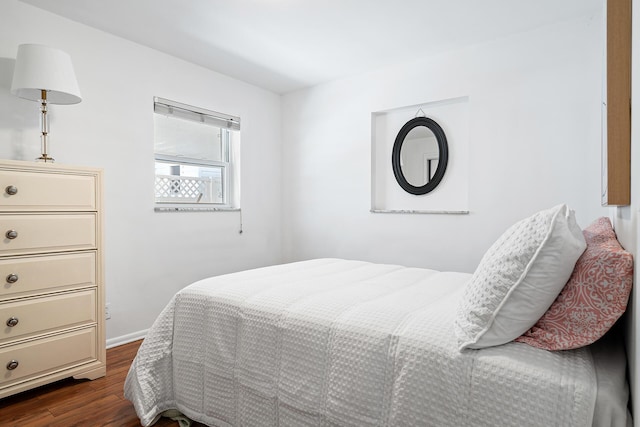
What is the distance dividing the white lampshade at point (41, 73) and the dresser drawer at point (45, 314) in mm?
1191

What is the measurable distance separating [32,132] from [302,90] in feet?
8.32

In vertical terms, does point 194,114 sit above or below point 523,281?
above

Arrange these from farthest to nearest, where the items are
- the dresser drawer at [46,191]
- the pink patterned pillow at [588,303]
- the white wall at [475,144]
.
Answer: the white wall at [475,144], the dresser drawer at [46,191], the pink patterned pillow at [588,303]

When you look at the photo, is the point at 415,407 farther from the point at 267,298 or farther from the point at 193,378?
the point at 193,378

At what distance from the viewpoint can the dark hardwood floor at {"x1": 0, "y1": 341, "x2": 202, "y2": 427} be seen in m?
1.83

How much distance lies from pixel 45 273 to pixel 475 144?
3.11 metres

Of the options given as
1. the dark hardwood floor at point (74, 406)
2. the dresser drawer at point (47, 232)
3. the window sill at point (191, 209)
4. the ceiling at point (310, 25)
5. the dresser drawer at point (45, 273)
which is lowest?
the dark hardwood floor at point (74, 406)

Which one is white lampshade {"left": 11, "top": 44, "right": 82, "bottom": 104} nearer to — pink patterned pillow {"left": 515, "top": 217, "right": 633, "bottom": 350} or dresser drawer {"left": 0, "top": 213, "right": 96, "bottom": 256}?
dresser drawer {"left": 0, "top": 213, "right": 96, "bottom": 256}

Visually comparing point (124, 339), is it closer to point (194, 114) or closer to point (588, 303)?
point (194, 114)

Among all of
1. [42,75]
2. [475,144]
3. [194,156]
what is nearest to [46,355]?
[42,75]

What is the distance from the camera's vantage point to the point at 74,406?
6.52 ft

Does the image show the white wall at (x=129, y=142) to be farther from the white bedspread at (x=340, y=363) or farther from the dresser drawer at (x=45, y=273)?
the white bedspread at (x=340, y=363)

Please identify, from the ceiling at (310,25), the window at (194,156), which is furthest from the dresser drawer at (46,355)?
the ceiling at (310,25)

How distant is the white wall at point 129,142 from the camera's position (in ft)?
8.17
